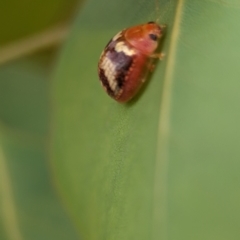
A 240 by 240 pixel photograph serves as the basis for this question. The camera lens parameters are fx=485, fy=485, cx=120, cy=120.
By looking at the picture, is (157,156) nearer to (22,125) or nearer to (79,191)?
(79,191)

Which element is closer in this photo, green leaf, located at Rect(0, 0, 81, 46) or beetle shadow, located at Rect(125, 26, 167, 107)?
beetle shadow, located at Rect(125, 26, 167, 107)

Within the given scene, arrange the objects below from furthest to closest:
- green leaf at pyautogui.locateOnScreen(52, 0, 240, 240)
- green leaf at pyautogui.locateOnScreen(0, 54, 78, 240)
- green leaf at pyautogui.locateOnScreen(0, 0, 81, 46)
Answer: green leaf at pyautogui.locateOnScreen(0, 0, 81, 46)
green leaf at pyautogui.locateOnScreen(0, 54, 78, 240)
green leaf at pyautogui.locateOnScreen(52, 0, 240, 240)

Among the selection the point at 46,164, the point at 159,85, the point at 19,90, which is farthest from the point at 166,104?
the point at 19,90

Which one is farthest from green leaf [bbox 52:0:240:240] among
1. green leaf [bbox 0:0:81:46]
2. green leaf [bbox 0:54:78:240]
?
green leaf [bbox 0:0:81:46]

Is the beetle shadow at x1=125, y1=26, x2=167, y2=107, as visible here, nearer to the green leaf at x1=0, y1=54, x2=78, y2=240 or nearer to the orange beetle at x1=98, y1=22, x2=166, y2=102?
the orange beetle at x1=98, y1=22, x2=166, y2=102

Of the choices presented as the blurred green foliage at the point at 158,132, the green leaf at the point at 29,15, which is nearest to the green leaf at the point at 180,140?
the blurred green foliage at the point at 158,132

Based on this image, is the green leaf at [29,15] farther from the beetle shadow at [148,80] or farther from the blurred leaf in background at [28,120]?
the beetle shadow at [148,80]
